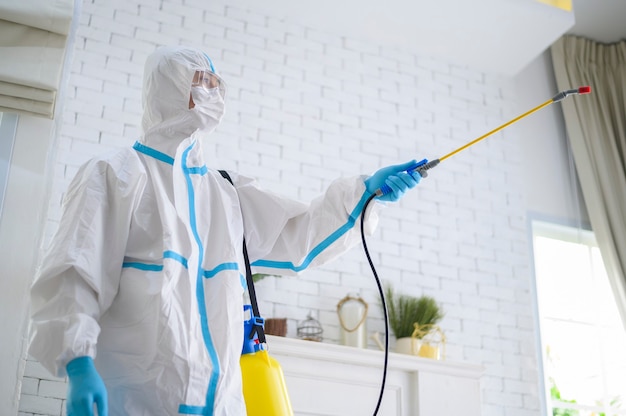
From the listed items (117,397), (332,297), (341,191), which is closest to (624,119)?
(332,297)

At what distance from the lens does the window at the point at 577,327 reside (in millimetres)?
4355

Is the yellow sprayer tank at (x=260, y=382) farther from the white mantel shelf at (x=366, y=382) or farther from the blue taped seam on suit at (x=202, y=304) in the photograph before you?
the white mantel shelf at (x=366, y=382)

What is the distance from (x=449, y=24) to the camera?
4422 mm

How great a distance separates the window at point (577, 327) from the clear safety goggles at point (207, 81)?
286 centimetres

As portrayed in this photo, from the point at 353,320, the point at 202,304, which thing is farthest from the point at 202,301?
the point at 353,320

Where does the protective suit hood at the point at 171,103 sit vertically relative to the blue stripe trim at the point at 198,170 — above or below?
above

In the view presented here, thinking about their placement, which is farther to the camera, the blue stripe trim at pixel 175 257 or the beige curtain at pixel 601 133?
the beige curtain at pixel 601 133

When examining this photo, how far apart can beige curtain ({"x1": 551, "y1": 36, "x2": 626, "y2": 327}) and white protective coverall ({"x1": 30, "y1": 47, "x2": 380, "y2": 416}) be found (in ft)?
9.09

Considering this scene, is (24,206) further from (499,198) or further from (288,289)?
(499,198)

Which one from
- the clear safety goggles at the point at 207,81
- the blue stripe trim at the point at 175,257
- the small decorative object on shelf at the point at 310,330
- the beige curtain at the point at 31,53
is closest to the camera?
the blue stripe trim at the point at 175,257

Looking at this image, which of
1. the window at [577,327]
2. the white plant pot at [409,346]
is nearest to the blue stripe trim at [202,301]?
the white plant pot at [409,346]

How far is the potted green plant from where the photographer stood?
369cm

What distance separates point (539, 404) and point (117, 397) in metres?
2.97

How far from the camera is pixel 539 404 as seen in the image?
13.4ft
